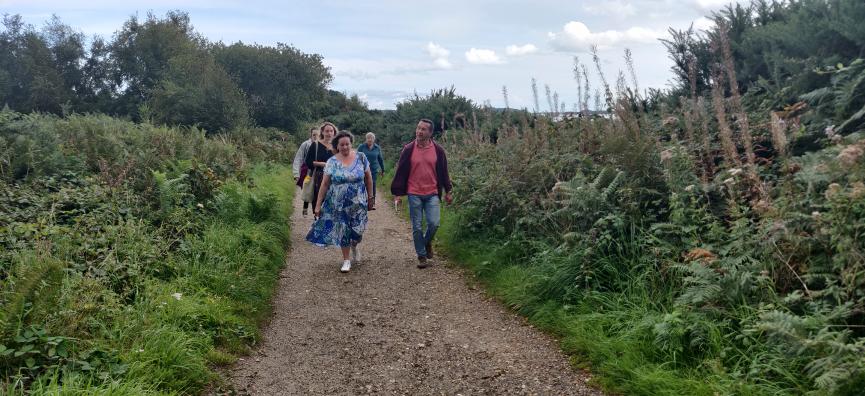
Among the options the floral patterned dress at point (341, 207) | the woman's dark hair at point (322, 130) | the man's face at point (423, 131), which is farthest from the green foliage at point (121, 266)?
the man's face at point (423, 131)

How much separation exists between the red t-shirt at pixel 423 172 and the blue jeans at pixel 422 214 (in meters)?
0.09

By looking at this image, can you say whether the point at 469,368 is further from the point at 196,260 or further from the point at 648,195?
the point at 196,260

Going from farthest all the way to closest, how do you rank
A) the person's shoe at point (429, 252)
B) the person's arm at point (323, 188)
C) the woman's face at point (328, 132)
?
the woman's face at point (328, 132) → the person's shoe at point (429, 252) → the person's arm at point (323, 188)

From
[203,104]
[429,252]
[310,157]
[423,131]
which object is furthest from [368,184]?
[203,104]

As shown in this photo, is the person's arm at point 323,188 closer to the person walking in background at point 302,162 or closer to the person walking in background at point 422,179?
the person walking in background at point 422,179

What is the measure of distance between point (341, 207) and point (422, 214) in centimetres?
109

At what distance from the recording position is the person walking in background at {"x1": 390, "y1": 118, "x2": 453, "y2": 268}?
7883mm

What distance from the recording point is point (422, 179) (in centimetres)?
789

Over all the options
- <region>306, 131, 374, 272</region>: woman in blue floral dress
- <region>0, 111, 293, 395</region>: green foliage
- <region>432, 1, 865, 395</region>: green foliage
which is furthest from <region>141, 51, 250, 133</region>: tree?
<region>432, 1, 865, 395</region>: green foliage

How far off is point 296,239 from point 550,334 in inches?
224

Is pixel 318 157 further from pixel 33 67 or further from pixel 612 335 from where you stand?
pixel 33 67

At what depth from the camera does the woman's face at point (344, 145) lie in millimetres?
7621

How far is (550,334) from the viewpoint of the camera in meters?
5.25

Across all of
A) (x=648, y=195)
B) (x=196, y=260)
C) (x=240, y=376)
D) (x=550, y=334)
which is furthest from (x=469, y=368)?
(x=196, y=260)
